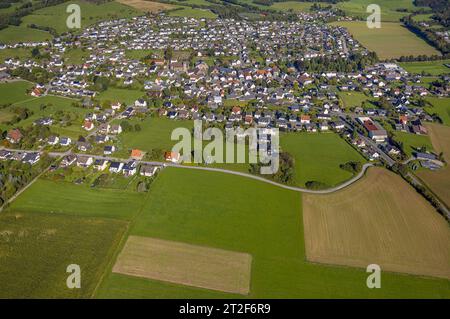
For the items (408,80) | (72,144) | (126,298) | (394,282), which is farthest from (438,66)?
(126,298)

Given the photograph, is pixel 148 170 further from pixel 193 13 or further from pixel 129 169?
pixel 193 13

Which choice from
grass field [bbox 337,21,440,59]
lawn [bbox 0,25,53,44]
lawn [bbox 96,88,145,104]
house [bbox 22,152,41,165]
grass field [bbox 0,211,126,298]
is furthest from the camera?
lawn [bbox 0,25,53,44]

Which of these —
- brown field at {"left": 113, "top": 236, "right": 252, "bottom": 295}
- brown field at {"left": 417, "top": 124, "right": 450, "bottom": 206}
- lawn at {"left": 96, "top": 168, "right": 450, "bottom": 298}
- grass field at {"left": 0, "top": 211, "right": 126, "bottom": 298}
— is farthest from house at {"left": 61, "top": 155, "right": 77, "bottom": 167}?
brown field at {"left": 417, "top": 124, "right": 450, "bottom": 206}

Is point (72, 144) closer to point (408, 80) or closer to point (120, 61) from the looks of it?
point (120, 61)

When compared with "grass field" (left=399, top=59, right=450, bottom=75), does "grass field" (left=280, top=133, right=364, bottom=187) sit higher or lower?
lower

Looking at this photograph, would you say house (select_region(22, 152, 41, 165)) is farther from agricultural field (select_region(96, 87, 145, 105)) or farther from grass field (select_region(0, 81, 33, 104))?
grass field (select_region(0, 81, 33, 104))

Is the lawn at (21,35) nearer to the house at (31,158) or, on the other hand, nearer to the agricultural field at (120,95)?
the agricultural field at (120,95)

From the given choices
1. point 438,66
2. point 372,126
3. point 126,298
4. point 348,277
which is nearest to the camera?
point 126,298

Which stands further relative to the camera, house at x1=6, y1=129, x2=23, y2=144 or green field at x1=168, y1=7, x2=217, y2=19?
green field at x1=168, y1=7, x2=217, y2=19
